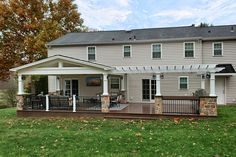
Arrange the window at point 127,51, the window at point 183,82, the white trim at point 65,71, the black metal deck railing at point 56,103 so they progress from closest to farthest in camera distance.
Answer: the white trim at point 65,71
the black metal deck railing at point 56,103
the window at point 183,82
the window at point 127,51

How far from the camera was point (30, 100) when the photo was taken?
16.5 metres

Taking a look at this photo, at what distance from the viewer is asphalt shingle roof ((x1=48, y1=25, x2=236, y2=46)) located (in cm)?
2086

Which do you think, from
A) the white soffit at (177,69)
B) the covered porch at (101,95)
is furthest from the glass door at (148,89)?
the white soffit at (177,69)

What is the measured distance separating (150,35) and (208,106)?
10.4m

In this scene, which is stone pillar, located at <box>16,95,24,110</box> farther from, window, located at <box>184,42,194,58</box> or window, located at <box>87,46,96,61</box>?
window, located at <box>184,42,194,58</box>

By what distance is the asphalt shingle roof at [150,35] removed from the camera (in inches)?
821

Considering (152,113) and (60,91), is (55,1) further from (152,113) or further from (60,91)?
(152,113)

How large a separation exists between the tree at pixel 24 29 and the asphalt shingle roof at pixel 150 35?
6562 mm

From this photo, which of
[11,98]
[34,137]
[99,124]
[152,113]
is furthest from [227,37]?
[11,98]

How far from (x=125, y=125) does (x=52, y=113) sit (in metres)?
5.68

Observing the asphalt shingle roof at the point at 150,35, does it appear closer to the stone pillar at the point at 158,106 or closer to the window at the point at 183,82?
the window at the point at 183,82

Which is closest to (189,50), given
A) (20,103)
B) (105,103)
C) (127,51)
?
(127,51)

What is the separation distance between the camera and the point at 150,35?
22.3m

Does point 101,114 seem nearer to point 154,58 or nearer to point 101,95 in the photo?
point 101,95
